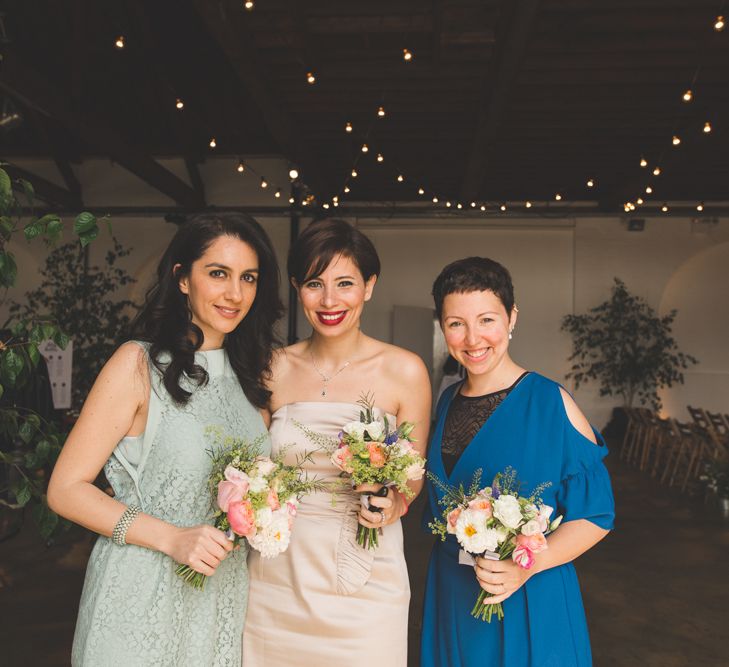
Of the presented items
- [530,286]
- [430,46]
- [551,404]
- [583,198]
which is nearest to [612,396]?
[530,286]

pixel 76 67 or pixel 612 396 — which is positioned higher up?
pixel 76 67

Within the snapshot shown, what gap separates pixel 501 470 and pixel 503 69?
5.07 m

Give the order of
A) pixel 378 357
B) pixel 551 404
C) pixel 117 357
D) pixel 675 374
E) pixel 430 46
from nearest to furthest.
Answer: pixel 117 357
pixel 551 404
pixel 378 357
pixel 430 46
pixel 675 374

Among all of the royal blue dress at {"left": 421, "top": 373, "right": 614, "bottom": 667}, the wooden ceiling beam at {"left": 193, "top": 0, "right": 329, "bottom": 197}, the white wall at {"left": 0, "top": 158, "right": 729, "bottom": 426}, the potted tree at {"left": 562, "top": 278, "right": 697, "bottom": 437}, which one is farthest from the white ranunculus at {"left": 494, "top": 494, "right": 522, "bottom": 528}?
the white wall at {"left": 0, "top": 158, "right": 729, "bottom": 426}

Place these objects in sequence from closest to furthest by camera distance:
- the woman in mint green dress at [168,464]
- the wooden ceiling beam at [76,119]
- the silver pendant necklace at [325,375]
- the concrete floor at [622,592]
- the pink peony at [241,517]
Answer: the pink peony at [241,517] < the woman in mint green dress at [168,464] < the silver pendant necklace at [325,375] < the concrete floor at [622,592] < the wooden ceiling beam at [76,119]

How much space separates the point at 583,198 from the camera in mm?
12734

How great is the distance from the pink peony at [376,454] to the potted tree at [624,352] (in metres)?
11.3

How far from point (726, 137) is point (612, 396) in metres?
5.48

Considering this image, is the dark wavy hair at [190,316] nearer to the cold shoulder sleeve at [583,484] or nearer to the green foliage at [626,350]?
the cold shoulder sleeve at [583,484]

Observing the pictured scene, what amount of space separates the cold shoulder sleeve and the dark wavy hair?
3.26ft

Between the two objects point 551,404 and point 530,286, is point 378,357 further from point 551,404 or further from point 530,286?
point 530,286

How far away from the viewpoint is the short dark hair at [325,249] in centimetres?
216

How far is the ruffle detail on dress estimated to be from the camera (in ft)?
6.68

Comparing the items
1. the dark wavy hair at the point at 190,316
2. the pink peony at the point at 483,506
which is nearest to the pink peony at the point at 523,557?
the pink peony at the point at 483,506
